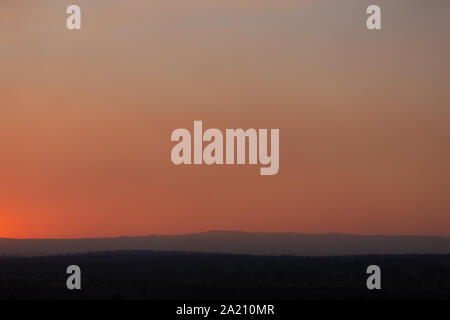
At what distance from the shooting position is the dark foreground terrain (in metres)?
15.7

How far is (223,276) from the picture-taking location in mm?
18000

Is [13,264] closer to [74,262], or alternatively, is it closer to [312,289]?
[74,262]

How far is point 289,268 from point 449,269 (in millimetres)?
3232

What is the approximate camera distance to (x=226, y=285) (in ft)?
53.8

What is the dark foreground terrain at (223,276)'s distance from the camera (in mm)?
15727
